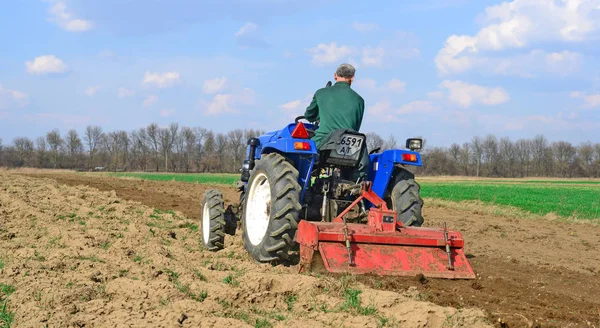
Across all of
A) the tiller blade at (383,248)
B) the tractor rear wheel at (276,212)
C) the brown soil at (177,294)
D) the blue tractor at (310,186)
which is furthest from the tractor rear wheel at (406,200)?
the brown soil at (177,294)

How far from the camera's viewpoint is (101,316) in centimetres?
340

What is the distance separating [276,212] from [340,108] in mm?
1360

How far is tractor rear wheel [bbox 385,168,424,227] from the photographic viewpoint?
19.1 ft

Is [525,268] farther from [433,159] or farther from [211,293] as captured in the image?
[433,159]

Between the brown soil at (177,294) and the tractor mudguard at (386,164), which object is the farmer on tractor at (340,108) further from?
the brown soil at (177,294)

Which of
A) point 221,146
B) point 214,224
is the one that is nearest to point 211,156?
point 221,146

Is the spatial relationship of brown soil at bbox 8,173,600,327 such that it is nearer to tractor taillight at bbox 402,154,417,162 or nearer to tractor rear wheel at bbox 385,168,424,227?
tractor rear wheel at bbox 385,168,424,227

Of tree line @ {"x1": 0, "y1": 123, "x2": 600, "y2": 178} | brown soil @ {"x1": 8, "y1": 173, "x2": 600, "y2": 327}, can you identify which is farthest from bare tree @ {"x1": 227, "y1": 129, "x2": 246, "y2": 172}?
brown soil @ {"x1": 8, "y1": 173, "x2": 600, "y2": 327}

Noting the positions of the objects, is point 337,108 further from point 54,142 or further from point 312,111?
point 54,142

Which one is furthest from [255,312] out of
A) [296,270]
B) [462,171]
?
[462,171]

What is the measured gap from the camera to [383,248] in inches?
194

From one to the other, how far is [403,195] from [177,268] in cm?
257

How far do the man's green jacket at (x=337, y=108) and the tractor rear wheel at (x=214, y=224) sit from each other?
2.06m

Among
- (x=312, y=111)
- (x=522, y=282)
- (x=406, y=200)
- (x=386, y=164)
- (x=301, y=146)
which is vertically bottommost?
(x=522, y=282)
